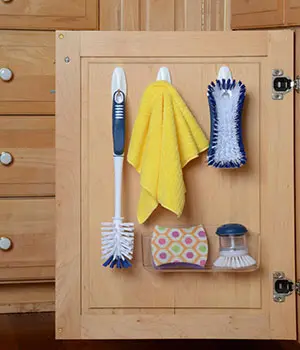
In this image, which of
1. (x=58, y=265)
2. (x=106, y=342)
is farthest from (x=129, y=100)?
(x=106, y=342)

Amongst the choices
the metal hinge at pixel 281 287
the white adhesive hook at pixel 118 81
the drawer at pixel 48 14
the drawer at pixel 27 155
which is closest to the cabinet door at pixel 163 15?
the drawer at pixel 48 14

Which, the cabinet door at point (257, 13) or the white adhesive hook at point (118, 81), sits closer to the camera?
the white adhesive hook at point (118, 81)

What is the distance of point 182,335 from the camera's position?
120cm

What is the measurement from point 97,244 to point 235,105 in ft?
1.30

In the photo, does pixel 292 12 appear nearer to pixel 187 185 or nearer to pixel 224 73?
pixel 224 73

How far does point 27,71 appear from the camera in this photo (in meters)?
1.53

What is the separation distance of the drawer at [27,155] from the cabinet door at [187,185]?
1.20 feet

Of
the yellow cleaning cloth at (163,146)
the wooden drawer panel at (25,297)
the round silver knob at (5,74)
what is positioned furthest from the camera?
the wooden drawer panel at (25,297)

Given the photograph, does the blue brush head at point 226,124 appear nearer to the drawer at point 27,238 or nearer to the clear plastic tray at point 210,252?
the clear plastic tray at point 210,252

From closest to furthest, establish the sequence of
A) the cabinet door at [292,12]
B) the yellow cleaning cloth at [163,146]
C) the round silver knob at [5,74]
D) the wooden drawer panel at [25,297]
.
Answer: the yellow cleaning cloth at [163,146] → the cabinet door at [292,12] → the round silver knob at [5,74] → the wooden drawer panel at [25,297]

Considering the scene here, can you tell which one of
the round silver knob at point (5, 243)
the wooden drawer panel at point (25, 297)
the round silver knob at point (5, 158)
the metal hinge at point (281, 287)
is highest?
the round silver knob at point (5, 158)

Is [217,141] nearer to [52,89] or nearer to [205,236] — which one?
[205,236]

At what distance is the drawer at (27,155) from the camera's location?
5.02 feet

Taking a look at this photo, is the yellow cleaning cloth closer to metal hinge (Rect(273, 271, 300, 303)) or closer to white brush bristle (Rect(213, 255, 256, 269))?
white brush bristle (Rect(213, 255, 256, 269))
